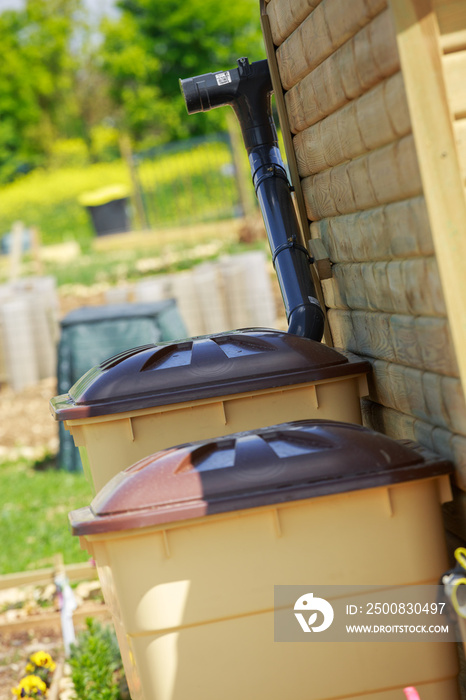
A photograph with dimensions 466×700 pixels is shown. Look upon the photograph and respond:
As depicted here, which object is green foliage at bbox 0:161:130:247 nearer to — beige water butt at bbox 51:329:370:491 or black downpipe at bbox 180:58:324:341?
black downpipe at bbox 180:58:324:341

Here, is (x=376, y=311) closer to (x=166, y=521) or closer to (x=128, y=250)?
(x=166, y=521)

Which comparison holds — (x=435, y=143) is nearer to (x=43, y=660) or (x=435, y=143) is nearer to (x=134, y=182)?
(x=43, y=660)

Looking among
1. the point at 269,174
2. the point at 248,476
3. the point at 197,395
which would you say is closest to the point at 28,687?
the point at 197,395

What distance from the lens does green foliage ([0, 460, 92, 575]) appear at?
516cm

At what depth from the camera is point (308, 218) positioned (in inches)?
135

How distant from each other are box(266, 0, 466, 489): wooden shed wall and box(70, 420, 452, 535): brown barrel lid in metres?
0.22

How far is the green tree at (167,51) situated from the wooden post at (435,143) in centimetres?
3787

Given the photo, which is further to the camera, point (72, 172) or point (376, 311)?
point (72, 172)

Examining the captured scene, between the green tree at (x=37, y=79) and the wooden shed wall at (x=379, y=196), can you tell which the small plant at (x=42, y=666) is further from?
the green tree at (x=37, y=79)

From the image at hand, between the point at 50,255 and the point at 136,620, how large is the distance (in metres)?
19.7

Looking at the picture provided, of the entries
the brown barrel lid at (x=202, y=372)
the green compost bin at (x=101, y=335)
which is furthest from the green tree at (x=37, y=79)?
the brown barrel lid at (x=202, y=372)

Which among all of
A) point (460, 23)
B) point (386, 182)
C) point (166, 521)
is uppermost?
point (460, 23)

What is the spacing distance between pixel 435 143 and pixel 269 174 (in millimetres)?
1579

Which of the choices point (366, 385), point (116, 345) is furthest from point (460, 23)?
point (116, 345)
